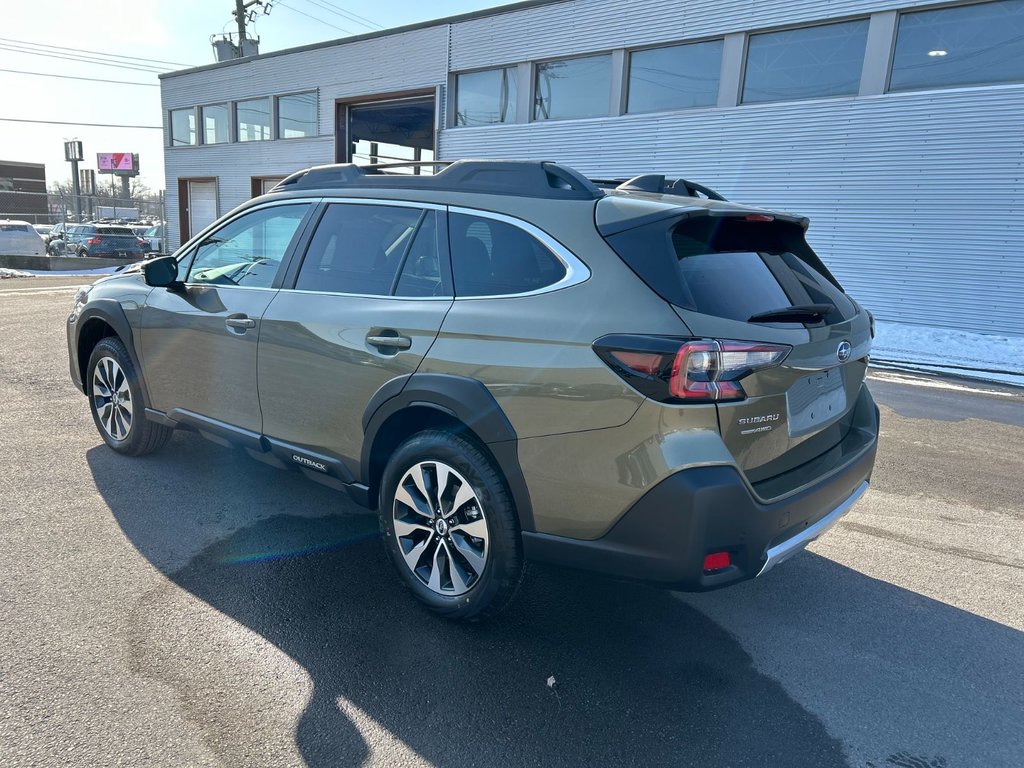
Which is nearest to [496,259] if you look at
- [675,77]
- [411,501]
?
[411,501]

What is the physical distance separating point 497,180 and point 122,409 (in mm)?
3267

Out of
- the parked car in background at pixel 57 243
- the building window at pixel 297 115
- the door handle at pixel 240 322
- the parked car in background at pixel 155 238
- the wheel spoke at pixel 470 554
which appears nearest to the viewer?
the wheel spoke at pixel 470 554

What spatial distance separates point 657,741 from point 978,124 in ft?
43.1

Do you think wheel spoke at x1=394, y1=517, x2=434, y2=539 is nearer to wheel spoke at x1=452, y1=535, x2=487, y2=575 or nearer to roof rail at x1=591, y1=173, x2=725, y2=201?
wheel spoke at x1=452, y1=535, x2=487, y2=575

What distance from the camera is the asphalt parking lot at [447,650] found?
2334 millimetres

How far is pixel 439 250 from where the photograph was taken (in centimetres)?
312

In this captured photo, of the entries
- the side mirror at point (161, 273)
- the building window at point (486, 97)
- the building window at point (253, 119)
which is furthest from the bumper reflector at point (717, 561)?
the building window at point (253, 119)

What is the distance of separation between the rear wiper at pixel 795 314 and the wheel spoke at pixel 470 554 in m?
1.39

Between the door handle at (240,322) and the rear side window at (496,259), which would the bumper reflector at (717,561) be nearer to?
the rear side window at (496,259)

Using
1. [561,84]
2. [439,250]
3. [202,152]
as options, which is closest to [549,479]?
[439,250]

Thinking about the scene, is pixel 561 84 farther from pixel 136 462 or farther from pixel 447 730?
pixel 447 730

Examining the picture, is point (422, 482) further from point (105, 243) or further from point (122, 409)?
point (105, 243)

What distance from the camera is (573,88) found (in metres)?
16.8

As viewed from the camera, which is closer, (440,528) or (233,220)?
(440,528)
